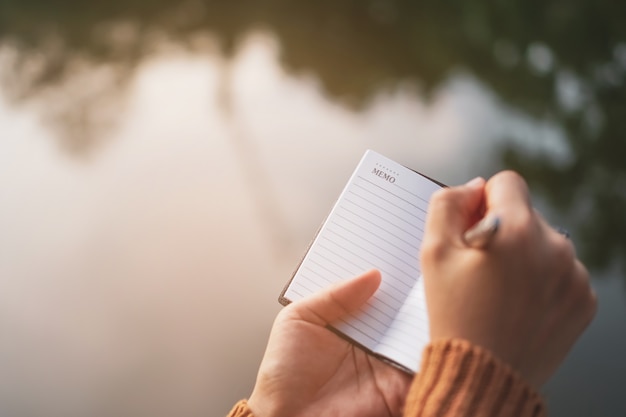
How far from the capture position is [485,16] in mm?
1589

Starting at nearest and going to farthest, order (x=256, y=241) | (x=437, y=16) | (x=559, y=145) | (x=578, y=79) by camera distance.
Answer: (x=256, y=241), (x=559, y=145), (x=578, y=79), (x=437, y=16)

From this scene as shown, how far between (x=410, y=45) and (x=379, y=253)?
3.37 feet

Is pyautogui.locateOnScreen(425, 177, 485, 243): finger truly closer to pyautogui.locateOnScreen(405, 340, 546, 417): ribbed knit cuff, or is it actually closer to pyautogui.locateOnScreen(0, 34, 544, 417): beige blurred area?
pyautogui.locateOnScreen(405, 340, 546, 417): ribbed knit cuff

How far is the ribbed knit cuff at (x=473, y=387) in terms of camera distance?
0.45 metres

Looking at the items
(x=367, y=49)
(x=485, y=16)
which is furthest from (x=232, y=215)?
(x=485, y=16)

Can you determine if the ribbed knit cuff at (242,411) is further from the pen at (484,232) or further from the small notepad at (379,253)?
the pen at (484,232)

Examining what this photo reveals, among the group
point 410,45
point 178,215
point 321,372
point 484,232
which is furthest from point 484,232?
point 410,45

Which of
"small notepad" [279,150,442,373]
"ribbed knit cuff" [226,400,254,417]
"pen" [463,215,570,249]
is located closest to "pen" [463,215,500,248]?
"pen" [463,215,570,249]

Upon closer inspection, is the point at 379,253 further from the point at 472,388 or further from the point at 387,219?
the point at 472,388

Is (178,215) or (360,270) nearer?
(360,270)

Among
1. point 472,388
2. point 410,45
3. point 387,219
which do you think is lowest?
point 472,388

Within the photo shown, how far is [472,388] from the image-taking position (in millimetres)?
451

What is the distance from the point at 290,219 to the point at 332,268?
61cm

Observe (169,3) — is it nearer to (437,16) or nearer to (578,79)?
(437,16)
